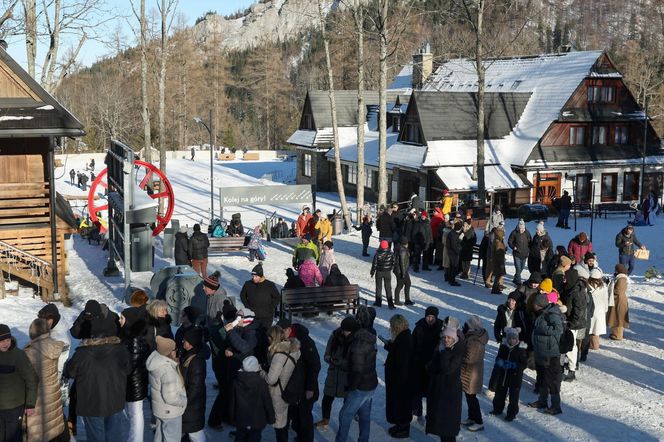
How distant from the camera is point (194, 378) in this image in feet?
25.4

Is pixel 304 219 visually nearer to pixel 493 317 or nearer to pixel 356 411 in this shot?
pixel 493 317

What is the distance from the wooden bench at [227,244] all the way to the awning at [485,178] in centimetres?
1428

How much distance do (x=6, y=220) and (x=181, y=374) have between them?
37.2 ft

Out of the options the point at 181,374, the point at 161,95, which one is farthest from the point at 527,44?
the point at 181,374

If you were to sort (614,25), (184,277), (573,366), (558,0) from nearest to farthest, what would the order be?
(573,366) < (184,277) < (614,25) < (558,0)

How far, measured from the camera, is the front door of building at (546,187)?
3572cm

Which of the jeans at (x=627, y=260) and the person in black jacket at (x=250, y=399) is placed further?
the jeans at (x=627, y=260)

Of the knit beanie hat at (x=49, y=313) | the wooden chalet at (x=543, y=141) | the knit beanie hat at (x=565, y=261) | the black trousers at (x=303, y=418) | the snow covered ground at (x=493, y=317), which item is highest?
the wooden chalet at (x=543, y=141)

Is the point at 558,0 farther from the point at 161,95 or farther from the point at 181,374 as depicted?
the point at 181,374

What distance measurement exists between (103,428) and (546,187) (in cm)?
3117

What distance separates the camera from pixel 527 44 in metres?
88.1

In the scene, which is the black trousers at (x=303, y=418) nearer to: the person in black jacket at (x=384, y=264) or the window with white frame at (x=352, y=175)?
the person in black jacket at (x=384, y=264)

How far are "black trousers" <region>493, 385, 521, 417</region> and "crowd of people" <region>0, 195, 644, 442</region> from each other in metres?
0.01

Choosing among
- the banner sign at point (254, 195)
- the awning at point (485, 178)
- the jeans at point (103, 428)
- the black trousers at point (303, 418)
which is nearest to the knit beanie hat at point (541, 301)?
the black trousers at point (303, 418)
